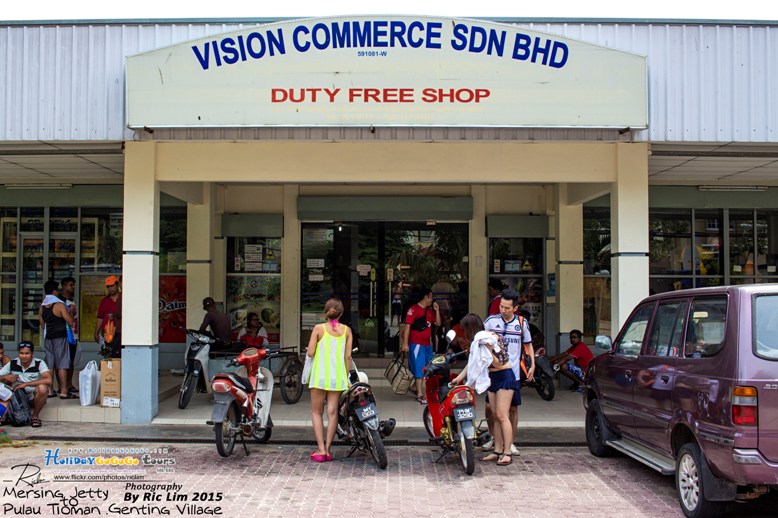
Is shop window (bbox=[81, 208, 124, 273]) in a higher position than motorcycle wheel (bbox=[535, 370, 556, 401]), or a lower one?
higher

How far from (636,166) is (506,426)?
411 centimetres

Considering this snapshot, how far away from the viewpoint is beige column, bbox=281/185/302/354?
45.1ft

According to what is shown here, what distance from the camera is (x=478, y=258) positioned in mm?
13820

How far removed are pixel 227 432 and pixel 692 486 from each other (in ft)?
14.8

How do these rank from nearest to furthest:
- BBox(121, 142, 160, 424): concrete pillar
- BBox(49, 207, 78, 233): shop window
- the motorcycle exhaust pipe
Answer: the motorcycle exhaust pipe, BBox(121, 142, 160, 424): concrete pillar, BBox(49, 207, 78, 233): shop window

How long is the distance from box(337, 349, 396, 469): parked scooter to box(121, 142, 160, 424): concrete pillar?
3138 mm

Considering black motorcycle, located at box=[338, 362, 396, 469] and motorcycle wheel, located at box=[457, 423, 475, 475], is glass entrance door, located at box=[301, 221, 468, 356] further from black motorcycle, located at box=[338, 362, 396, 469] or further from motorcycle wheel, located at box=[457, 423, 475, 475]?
motorcycle wheel, located at box=[457, 423, 475, 475]

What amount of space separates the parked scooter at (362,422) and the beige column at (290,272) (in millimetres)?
6390

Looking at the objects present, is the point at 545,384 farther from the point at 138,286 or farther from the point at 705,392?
the point at 138,286

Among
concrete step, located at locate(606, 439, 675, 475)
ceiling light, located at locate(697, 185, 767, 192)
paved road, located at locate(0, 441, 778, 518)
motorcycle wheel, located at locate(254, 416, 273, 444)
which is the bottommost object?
paved road, located at locate(0, 441, 778, 518)

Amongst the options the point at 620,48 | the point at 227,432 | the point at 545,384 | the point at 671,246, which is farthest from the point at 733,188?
the point at 227,432

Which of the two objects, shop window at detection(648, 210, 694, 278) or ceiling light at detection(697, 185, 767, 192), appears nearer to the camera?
ceiling light at detection(697, 185, 767, 192)

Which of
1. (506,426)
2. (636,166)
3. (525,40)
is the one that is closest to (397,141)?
(525,40)

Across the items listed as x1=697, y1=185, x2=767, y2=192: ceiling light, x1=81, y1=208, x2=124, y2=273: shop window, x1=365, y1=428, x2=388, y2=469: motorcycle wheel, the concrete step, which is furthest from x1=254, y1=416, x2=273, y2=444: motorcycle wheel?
x1=697, y1=185, x2=767, y2=192: ceiling light
